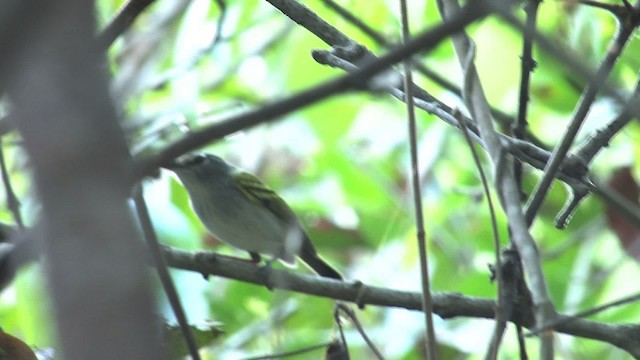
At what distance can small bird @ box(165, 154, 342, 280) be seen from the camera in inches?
144

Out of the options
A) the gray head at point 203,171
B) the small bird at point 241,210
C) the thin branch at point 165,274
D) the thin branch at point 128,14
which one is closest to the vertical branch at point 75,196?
the thin branch at point 165,274

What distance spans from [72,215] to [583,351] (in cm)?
269

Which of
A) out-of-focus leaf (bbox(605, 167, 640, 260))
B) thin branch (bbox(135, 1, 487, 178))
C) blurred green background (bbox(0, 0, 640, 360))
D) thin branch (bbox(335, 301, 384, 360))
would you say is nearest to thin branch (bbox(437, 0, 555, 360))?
thin branch (bbox(135, 1, 487, 178))

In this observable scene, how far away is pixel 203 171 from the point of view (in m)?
3.89

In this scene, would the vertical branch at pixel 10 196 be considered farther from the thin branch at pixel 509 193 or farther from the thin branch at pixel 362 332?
the thin branch at pixel 509 193

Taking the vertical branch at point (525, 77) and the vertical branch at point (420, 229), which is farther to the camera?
the vertical branch at point (525, 77)

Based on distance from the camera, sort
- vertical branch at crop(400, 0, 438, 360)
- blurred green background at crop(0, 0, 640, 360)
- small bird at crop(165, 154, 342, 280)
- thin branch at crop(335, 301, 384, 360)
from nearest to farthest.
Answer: vertical branch at crop(400, 0, 438, 360) → thin branch at crop(335, 301, 384, 360) → blurred green background at crop(0, 0, 640, 360) → small bird at crop(165, 154, 342, 280)

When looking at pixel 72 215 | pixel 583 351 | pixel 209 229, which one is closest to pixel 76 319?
pixel 72 215

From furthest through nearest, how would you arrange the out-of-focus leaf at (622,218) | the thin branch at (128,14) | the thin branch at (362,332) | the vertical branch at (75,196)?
the out-of-focus leaf at (622,218), the thin branch at (128,14), the thin branch at (362,332), the vertical branch at (75,196)

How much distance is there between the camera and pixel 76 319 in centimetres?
50

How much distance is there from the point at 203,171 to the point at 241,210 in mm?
210

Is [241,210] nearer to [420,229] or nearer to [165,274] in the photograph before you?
[420,229]

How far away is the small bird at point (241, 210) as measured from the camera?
3.65m

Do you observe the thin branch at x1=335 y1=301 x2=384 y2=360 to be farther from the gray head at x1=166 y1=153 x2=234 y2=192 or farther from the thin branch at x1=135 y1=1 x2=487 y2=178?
the gray head at x1=166 y1=153 x2=234 y2=192
